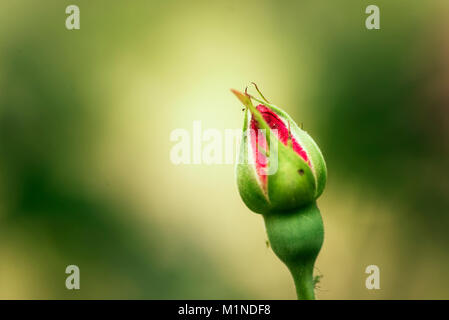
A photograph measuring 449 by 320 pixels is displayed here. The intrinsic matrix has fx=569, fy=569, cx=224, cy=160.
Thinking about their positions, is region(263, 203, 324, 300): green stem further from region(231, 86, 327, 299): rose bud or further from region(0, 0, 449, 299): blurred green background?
region(0, 0, 449, 299): blurred green background

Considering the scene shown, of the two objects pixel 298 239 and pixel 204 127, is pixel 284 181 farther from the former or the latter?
pixel 204 127

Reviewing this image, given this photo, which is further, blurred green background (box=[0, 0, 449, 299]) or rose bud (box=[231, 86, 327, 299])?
blurred green background (box=[0, 0, 449, 299])

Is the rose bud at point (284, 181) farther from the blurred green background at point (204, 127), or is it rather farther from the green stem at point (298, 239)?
the blurred green background at point (204, 127)

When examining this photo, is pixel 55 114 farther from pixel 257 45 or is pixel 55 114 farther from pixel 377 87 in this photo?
pixel 377 87

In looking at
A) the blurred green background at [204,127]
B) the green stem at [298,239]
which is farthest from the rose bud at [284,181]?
the blurred green background at [204,127]

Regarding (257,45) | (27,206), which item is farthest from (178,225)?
(257,45)

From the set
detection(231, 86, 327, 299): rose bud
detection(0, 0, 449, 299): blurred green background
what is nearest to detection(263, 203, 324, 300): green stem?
detection(231, 86, 327, 299): rose bud
